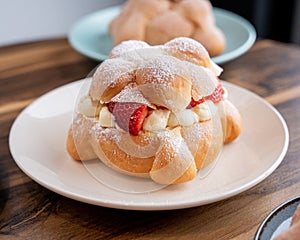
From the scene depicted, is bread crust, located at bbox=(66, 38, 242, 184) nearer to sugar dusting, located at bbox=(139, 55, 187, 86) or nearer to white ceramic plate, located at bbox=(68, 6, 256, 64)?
sugar dusting, located at bbox=(139, 55, 187, 86)

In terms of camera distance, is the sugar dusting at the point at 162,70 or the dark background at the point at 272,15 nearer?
the sugar dusting at the point at 162,70

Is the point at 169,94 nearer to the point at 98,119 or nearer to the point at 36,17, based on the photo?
the point at 98,119

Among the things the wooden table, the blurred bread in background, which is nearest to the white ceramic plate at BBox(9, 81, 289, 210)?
the wooden table

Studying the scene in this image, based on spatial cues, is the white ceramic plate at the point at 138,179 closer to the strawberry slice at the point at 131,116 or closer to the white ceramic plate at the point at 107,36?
the strawberry slice at the point at 131,116

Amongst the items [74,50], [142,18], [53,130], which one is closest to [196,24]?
[142,18]

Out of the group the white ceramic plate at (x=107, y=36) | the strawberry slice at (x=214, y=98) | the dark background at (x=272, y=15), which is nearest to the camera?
the strawberry slice at (x=214, y=98)

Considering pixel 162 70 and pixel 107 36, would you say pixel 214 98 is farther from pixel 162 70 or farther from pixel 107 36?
pixel 107 36

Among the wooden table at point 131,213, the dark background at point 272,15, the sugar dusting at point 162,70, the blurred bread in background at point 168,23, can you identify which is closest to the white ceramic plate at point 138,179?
the wooden table at point 131,213
